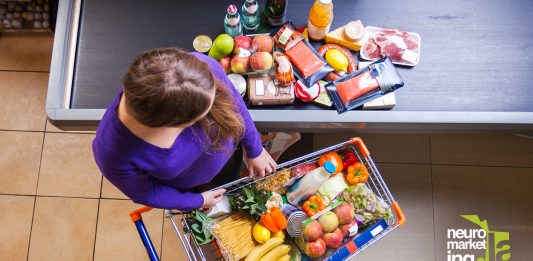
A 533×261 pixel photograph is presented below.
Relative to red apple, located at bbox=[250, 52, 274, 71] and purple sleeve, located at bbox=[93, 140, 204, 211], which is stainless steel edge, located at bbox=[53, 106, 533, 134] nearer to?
red apple, located at bbox=[250, 52, 274, 71]

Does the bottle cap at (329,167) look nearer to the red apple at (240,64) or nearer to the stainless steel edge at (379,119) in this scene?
the stainless steel edge at (379,119)

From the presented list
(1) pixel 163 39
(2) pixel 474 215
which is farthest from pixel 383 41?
(2) pixel 474 215

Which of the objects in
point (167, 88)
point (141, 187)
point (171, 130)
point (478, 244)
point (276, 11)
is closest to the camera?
point (167, 88)

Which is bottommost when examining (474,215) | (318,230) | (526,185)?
(474,215)

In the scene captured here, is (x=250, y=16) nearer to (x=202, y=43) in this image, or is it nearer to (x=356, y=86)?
(x=202, y=43)

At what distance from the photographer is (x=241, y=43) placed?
1421mm

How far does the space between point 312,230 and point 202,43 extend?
2.46 feet

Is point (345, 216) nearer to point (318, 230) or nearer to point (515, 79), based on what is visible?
point (318, 230)

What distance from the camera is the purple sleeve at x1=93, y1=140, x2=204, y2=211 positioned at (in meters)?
0.96

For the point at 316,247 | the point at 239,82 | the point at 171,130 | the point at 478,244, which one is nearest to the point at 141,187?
the point at 171,130

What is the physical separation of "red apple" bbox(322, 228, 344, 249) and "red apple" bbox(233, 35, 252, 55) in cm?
70

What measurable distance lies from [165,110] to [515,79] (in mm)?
1268

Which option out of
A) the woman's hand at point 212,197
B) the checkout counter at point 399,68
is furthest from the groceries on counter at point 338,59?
the woman's hand at point 212,197

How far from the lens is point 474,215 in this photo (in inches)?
81.0
